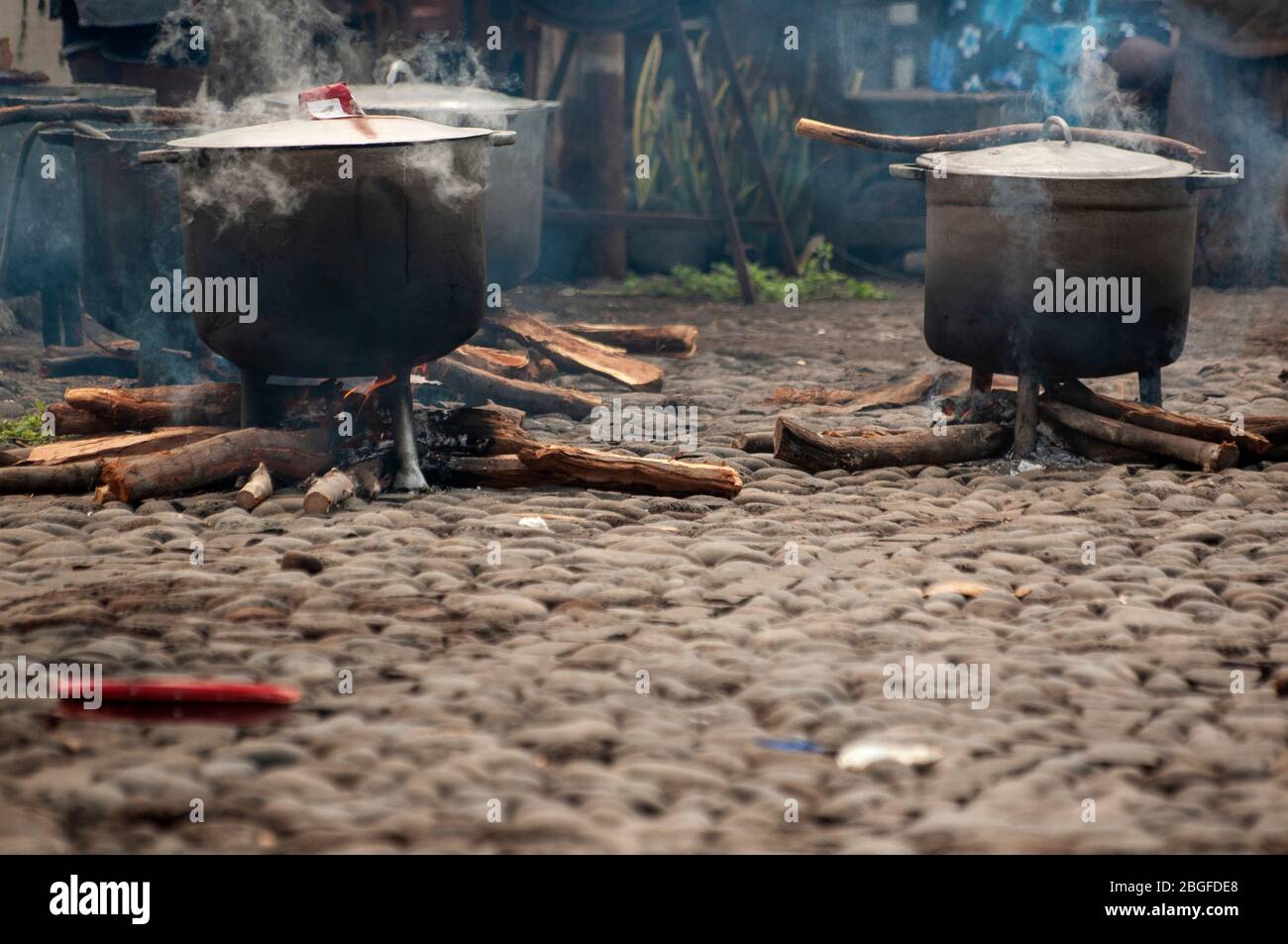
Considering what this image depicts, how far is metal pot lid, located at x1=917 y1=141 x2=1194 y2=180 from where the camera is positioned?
5934 mm

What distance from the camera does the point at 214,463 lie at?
553 cm

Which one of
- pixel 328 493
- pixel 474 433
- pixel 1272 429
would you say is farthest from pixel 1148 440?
pixel 328 493

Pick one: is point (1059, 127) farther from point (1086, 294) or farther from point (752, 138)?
point (752, 138)

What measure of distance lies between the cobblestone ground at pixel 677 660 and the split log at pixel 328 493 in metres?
0.08

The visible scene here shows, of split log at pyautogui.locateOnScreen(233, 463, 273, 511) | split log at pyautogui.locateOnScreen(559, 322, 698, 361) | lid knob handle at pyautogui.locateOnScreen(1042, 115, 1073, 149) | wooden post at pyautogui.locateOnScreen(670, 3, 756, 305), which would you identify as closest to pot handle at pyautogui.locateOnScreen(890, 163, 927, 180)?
lid knob handle at pyautogui.locateOnScreen(1042, 115, 1073, 149)

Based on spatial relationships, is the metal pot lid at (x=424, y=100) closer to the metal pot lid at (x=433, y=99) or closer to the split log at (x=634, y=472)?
the metal pot lid at (x=433, y=99)

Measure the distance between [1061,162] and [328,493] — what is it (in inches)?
125

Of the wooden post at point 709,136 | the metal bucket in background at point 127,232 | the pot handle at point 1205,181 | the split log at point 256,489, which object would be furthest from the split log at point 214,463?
the wooden post at point 709,136

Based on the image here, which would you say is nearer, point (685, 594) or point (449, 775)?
point (449, 775)

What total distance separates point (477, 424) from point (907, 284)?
6926mm

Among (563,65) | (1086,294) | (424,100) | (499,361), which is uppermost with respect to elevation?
(563,65)
